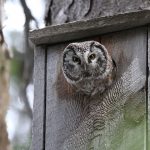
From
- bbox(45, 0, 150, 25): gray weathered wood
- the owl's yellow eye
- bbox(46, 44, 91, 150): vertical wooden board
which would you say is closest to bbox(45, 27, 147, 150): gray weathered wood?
bbox(46, 44, 91, 150): vertical wooden board

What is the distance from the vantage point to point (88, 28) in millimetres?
2461


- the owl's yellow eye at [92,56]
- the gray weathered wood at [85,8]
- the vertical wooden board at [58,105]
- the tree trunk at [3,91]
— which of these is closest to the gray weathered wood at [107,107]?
the vertical wooden board at [58,105]

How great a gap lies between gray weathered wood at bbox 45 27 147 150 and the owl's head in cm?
7

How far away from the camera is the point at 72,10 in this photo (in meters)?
3.08

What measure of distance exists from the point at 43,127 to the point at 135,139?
0.47 metres

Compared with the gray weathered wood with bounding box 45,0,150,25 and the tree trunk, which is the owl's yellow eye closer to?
the gray weathered wood with bounding box 45,0,150,25

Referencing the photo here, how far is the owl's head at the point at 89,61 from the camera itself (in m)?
2.38

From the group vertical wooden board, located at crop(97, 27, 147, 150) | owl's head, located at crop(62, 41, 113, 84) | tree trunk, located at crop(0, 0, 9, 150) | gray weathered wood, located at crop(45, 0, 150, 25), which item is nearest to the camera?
vertical wooden board, located at crop(97, 27, 147, 150)

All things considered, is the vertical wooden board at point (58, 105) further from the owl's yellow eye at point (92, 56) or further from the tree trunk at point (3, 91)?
the tree trunk at point (3, 91)

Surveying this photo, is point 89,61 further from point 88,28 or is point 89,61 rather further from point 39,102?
point 39,102

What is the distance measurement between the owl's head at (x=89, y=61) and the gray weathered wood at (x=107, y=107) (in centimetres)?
7

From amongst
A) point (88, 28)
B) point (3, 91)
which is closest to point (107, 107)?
point (88, 28)

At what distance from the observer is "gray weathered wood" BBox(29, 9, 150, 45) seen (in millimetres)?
2369

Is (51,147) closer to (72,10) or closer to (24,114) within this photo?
(72,10)
